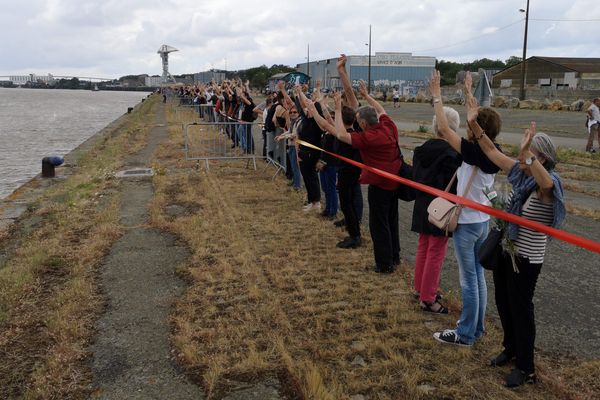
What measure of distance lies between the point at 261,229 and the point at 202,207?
172cm

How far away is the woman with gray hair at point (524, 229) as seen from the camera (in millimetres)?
2945

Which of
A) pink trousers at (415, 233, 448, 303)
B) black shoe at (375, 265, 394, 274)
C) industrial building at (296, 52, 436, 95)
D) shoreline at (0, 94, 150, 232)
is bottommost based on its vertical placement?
shoreline at (0, 94, 150, 232)

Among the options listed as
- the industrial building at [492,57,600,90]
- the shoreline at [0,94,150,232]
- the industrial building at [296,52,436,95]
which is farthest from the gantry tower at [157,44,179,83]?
the shoreline at [0,94,150,232]

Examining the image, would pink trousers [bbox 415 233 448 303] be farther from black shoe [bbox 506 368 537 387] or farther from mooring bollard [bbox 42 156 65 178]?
mooring bollard [bbox 42 156 65 178]

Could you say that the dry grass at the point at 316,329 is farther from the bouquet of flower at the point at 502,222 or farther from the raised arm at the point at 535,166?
the raised arm at the point at 535,166

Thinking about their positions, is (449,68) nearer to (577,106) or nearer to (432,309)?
(577,106)

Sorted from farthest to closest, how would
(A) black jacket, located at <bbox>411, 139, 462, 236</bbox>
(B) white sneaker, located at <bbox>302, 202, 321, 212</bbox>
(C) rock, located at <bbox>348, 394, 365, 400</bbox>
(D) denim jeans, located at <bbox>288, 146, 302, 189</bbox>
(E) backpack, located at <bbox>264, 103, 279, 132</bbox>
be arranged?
(E) backpack, located at <bbox>264, 103, 279, 132</bbox>, (D) denim jeans, located at <bbox>288, 146, 302, 189</bbox>, (B) white sneaker, located at <bbox>302, 202, 321, 212</bbox>, (A) black jacket, located at <bbox>411, 139, 462, 236</bbox>, (C) rock, located at <bbox>348, 394, 365, 400</bbox>

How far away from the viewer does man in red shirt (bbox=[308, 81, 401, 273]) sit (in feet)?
16.9

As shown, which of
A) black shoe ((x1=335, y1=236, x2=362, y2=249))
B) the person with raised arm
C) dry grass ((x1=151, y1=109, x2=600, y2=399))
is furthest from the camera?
the person with raised arm

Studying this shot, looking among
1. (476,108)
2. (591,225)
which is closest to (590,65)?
(591,225)

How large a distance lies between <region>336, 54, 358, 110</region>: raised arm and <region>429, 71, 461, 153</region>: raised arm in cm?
177

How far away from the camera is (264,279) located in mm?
5285

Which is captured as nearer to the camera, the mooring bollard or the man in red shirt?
the man in red shirt

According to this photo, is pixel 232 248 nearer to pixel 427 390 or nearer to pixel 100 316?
pixel 100 316
